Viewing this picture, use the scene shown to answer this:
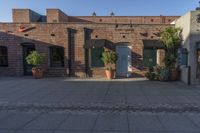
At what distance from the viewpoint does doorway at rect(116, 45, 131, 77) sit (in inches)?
655

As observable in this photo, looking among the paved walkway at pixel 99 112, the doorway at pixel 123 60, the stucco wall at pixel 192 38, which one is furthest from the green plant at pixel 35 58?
the stucco wall at pixel 192 38

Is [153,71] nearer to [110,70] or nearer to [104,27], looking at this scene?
[110,70]

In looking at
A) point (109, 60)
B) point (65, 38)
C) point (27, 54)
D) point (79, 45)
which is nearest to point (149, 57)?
point (109, 60)

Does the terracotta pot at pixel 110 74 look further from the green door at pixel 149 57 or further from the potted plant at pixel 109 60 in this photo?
the green door at pixel 149 57

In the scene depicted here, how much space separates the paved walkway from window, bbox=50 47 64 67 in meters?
6.48

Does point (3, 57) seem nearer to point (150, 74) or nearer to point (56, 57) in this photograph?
point (56, 57)

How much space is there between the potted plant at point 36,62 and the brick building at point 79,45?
707 millimetres

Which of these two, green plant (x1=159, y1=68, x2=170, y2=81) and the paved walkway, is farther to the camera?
green plant (x1=159, y1=68, x2=170, y2=81)

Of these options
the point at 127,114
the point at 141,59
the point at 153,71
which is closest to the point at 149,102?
the point at 127,114

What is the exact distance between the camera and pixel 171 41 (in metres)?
14.5

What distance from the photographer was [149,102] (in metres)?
8.44

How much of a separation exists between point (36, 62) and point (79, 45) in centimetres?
334

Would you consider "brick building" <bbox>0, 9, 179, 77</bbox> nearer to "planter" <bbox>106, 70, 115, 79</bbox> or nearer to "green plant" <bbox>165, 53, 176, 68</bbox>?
"planter" <bbox>106, 70, 115, 79</bbox>

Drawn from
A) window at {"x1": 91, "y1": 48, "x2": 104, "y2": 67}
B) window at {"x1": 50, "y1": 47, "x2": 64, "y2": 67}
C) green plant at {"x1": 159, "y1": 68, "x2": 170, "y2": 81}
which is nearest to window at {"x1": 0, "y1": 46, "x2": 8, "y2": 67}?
window at {"x1": 50, "y1": 47, "x2": 64, "y2": 67}
